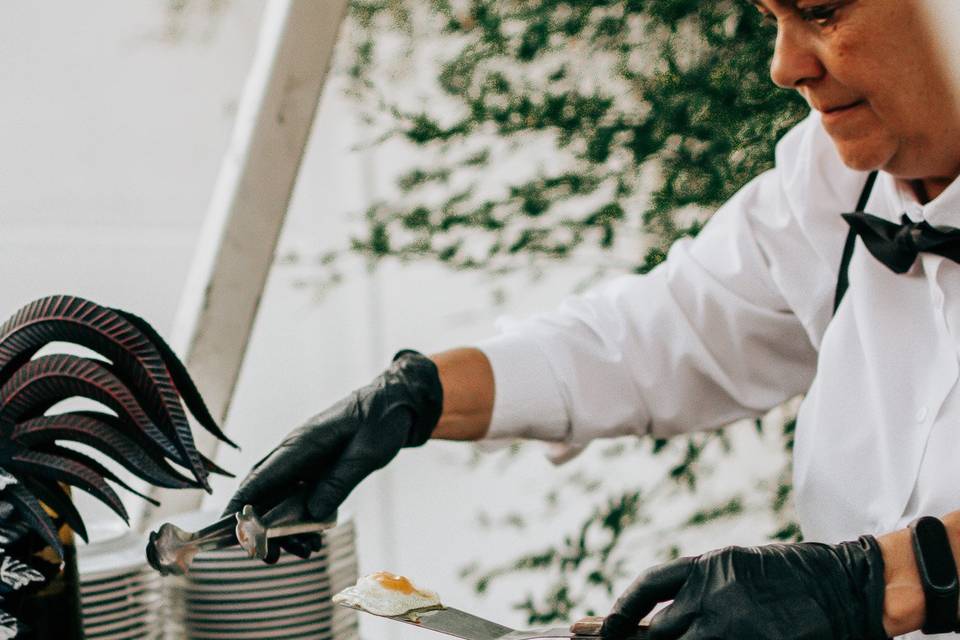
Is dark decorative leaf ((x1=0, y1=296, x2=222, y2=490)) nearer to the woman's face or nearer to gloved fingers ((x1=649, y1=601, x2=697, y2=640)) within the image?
gloved fingers ((x1=649, y1=601, x2=697, y2=640))

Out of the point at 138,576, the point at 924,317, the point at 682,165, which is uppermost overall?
the point at 682,165

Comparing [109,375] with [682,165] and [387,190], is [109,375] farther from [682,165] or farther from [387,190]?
[387,190]

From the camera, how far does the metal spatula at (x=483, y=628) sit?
3.18 ft

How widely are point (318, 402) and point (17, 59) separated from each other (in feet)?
6.48

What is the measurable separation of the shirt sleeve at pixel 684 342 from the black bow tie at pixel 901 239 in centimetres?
17

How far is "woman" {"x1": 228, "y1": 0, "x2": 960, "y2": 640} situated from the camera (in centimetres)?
98

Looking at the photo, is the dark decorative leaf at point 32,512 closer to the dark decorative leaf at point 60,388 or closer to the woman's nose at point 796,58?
the dark decorative leaf at point 60,388

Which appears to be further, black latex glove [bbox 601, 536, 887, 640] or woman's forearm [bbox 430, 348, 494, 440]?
woman's forearm [bbox 430, 348, 494, 440]

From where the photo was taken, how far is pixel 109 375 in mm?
991

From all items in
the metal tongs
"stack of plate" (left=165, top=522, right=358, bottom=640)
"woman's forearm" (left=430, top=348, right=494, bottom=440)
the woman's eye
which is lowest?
"stack of plate" (left=165, top=522, right=358, bottom=640)

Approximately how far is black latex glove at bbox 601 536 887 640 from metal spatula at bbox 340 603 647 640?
2 centimetres

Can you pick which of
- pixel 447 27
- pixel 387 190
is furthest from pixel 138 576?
pixel 387 190

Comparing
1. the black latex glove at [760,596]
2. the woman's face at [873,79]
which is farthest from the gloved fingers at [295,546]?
the woman's face at [873,79]

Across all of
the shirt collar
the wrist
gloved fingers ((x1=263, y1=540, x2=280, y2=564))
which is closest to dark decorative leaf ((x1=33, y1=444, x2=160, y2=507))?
gloved fingers ((x1=263, y1=540, x2=280, y2=564))
